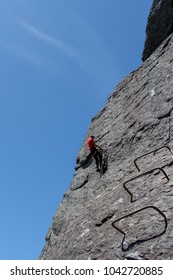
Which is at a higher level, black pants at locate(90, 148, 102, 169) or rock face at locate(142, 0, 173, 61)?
rock face at locate(142, 0, 173, 61)

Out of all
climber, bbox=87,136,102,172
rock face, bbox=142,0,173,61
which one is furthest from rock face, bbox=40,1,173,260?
rock face, bbox=142,0,173,61

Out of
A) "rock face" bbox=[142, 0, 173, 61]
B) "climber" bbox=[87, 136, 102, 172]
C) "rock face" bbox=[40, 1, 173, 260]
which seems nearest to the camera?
"rock face" bbox=[40, 1, 173, 260]

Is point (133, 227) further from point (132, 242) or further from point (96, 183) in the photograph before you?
point (96, 183)

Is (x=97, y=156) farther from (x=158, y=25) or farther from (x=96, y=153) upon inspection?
(x=158, y=25)

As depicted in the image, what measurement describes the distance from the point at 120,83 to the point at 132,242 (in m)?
10.0

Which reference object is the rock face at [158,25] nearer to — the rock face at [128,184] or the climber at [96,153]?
the rock face at [128,184]

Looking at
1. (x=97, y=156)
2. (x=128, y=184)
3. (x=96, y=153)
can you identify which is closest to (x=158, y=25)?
(x=96, y=153)

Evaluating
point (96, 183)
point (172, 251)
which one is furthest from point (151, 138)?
point (172, 251)

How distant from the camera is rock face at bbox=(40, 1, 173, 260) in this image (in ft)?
23.8

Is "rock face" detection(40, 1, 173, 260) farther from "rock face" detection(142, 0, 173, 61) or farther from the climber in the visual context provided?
"rock face" detection(142, 0, 173, 61)

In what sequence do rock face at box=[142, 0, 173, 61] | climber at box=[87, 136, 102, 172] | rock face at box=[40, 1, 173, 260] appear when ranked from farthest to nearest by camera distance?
rock face at box=[142, 0, 173, 61], climber at box=[87, 136, 102, 172], rock face at box=[40, 1, 173, 260]

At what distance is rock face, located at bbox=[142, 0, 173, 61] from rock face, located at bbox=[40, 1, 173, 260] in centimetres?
229

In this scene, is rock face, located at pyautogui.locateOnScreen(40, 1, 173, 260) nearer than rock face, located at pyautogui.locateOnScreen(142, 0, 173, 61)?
Yes

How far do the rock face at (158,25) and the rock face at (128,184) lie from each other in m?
2.29
